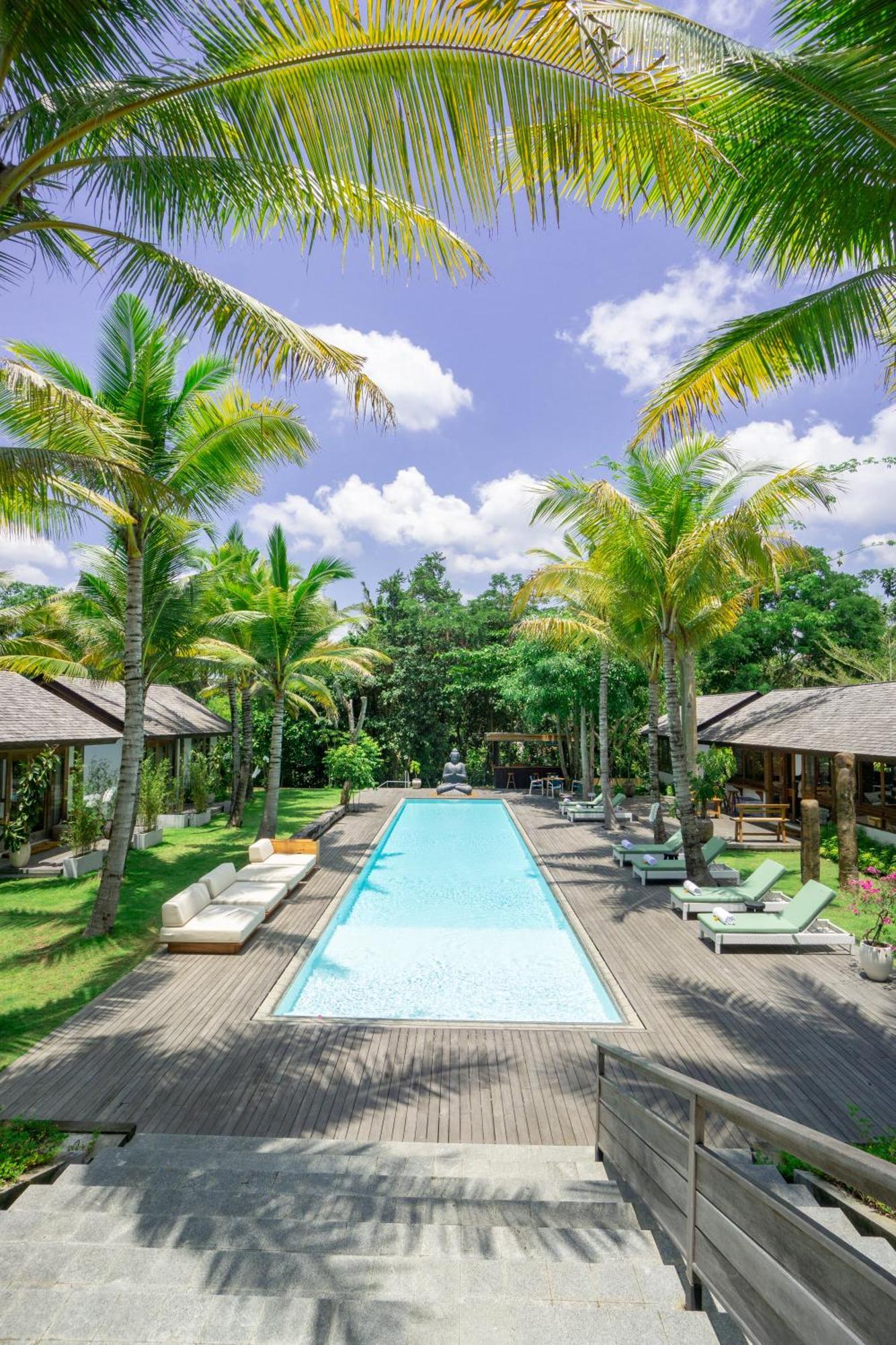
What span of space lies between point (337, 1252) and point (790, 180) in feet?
22.6

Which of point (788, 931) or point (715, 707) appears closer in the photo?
point (788, 931)

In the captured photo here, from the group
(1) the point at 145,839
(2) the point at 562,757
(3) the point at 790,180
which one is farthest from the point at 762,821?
(3) the point at 790,180

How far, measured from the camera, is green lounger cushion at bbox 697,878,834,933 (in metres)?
9.14

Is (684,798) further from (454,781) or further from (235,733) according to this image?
(454,781)

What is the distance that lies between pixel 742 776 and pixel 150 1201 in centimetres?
2505

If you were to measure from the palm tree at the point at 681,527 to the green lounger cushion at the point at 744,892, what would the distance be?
951 millimetres

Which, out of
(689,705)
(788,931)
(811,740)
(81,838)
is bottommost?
(788,931)

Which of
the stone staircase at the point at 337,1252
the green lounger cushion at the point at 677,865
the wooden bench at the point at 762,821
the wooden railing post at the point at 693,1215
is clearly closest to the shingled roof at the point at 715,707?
the wooden bench at the point at 762,821

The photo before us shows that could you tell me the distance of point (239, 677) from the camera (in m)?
17.9

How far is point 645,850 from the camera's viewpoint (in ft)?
45.9

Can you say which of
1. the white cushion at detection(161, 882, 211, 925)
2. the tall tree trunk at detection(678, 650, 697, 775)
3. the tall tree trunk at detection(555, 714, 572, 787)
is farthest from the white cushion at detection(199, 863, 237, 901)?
the tall tree trunk at detection(555, 714, 572, 787)

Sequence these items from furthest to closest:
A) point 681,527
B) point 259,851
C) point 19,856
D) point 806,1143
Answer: point 19,856
point 259,851
point 681,527
point 806,1143

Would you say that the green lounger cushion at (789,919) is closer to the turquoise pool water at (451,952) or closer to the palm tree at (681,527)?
the turquoise pool water at (451,952)

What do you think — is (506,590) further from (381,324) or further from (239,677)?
(381,324)
